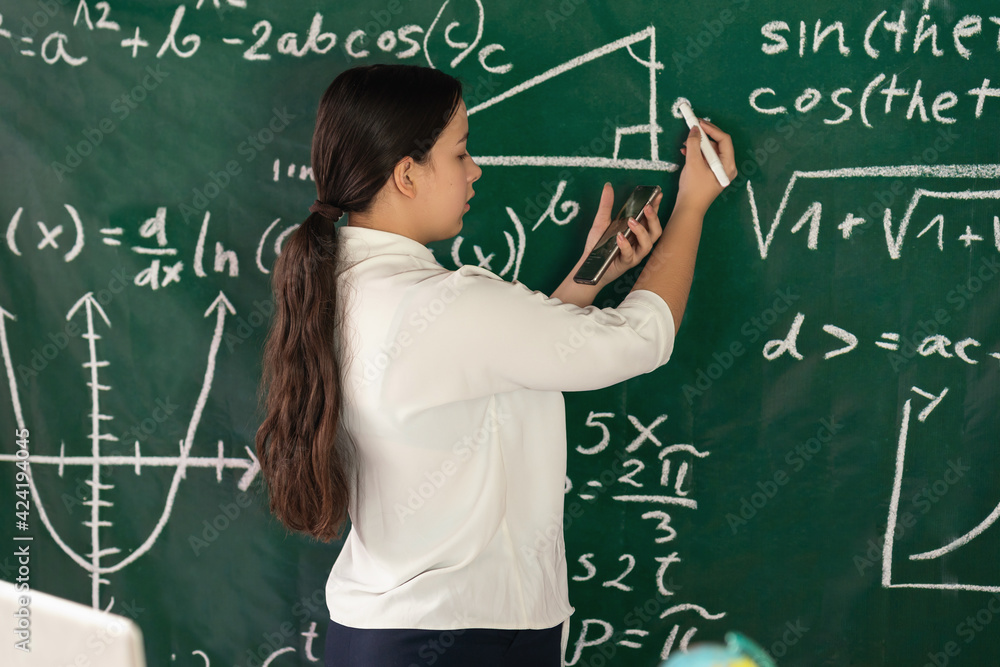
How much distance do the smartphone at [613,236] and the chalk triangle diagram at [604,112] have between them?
0.19 feet

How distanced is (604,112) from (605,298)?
0.32 metres

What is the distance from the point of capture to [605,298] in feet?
4.32

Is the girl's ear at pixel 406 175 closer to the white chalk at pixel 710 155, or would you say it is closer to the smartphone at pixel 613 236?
the smartphone at pixel 613 236

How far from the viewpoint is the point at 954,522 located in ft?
4.29

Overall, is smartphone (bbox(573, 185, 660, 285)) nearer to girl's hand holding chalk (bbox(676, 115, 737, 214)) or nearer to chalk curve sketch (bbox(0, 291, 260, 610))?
girl's hand holding chalk (bbox(676, 115, 737, 214))

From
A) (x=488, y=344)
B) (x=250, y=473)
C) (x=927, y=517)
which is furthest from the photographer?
(x=250, y=473)

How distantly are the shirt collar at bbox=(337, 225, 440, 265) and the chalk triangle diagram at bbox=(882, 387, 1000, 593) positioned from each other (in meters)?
0.91

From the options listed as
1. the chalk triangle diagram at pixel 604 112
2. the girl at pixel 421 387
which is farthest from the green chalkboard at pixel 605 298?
the girl at pixel 421 387

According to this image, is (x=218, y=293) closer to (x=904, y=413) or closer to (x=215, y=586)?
(x=215, y=586)

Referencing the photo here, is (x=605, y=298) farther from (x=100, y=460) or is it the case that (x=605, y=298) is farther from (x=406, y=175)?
(x=100, y=460)

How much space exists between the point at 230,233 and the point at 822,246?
1059mm

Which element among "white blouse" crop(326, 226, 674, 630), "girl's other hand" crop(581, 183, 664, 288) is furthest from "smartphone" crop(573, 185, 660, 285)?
"white blouse" crop(326, 226, 674, 630)

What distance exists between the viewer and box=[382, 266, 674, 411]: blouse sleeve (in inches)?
36.3

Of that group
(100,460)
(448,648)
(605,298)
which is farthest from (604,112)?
(100,460)
